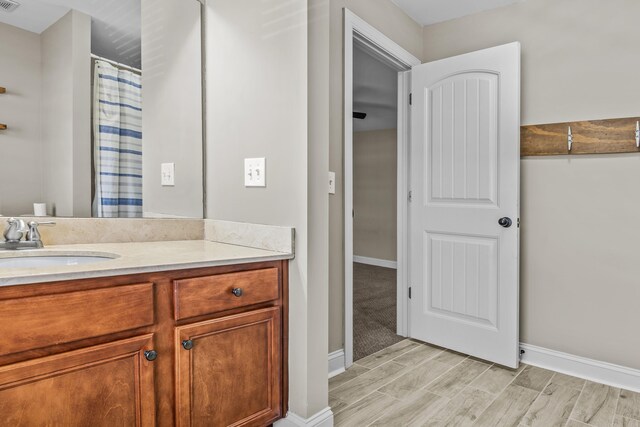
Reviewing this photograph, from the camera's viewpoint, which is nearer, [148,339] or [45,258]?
[148,339]

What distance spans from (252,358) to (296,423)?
0.33 meters

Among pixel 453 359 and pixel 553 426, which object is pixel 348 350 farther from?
pixel 553 426

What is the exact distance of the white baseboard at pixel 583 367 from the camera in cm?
215

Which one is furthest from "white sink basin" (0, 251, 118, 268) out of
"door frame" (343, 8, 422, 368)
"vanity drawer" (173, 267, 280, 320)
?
"door frame" (343, 8, 422, 368)

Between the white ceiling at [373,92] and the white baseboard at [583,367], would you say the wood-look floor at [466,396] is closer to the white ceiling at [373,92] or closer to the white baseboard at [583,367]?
the white baseboard at [583,367]

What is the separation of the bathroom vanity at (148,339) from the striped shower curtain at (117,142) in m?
0.21

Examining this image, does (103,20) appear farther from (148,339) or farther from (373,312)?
(373,312)

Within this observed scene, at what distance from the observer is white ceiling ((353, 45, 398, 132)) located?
3730mm

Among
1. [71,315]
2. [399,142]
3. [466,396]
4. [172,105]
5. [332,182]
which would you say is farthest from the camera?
[399,142]

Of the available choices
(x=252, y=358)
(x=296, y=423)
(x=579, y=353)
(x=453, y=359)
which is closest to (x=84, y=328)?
(x=252, y=358)

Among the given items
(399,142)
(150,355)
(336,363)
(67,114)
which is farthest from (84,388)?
(399,142)

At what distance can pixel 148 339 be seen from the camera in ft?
3.98

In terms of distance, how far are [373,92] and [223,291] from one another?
12.3 feet

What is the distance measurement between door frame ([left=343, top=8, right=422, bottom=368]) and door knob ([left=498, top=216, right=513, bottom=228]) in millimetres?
690
